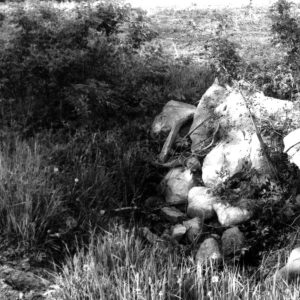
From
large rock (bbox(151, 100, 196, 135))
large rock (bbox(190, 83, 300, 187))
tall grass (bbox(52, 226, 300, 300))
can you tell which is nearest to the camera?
tall grass (bbox(52, 226, 300, 300))

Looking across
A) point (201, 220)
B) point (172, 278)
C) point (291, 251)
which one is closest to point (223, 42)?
point (201, 220)

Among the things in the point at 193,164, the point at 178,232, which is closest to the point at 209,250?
the point at 178,232

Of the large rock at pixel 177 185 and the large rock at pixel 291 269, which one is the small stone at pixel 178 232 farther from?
the large rock at pixel 291 269

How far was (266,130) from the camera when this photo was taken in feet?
17.7

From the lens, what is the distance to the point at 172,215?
5.53 m

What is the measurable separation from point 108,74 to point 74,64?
61 centimetres

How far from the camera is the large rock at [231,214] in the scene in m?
5.16

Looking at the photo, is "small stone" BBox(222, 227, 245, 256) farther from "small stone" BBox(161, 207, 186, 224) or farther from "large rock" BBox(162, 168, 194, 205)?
"large rock" BBox(162, 168, 194, 205)

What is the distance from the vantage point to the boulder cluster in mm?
5137

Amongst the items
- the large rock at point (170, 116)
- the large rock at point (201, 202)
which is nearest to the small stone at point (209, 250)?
the large rock at point (201, 202)

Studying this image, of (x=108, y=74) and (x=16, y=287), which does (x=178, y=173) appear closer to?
(x=108, y=74)

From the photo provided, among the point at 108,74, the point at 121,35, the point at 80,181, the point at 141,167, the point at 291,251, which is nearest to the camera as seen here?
the point at 291,251

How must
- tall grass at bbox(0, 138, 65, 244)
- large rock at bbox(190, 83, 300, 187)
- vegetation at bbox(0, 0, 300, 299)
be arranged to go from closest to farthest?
vegetation at bbox(0, 0, 300, 299)
tall grass at bbox(0, 138, 65, 244)
large rock at bbox(190, 83, 300, 187)

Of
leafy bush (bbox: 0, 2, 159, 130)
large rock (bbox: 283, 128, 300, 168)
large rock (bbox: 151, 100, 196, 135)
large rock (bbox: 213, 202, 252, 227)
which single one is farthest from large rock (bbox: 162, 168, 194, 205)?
large rock (bbox: 283, 128, 300, 168)
